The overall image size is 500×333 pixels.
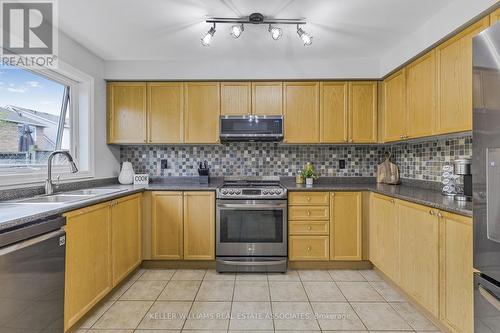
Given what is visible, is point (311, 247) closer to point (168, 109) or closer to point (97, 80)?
point (168, 109)

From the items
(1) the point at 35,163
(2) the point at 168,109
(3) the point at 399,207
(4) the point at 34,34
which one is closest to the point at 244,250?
(3) the point at 399,207

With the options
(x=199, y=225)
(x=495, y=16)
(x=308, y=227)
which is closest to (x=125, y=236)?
(x=199, y=225)

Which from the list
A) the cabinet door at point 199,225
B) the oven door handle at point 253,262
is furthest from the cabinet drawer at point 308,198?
the cabinet door at point 199,225

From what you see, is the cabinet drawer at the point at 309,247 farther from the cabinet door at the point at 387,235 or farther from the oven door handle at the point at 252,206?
the cabinet door at the point at 387,235

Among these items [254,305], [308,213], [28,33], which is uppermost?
[28,33]

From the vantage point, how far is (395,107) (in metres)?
2.91

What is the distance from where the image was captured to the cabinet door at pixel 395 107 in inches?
109

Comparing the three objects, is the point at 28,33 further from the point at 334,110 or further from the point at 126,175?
the point at 334,110

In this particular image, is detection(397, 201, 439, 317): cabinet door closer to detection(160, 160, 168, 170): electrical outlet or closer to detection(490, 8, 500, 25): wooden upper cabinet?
detection(490, 8, 500, 25): wooden upper cabinet

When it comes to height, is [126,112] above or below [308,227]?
above

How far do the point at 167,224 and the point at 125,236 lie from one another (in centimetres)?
48

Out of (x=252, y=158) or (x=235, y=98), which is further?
(x=252, y=158)

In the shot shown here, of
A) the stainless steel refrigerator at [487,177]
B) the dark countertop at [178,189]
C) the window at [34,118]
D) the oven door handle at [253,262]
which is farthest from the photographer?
the oven door handle at [253,262]

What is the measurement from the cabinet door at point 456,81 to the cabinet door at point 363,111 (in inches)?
38.5
